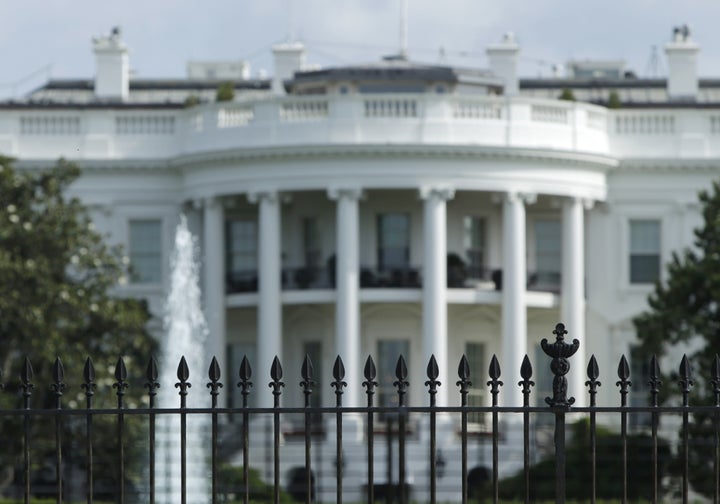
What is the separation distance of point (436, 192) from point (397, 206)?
9.38 ft

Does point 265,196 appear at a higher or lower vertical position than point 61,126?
lower

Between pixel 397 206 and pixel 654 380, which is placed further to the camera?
pixel 397 206

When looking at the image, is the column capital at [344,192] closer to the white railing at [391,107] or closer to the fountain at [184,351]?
the white railing at [391,107]

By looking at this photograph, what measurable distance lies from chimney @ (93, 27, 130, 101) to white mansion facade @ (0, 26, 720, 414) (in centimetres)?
187

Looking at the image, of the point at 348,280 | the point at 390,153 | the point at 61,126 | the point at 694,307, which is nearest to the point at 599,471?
the point at 694,307

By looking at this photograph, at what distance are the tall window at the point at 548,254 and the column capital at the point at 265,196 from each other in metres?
6.86

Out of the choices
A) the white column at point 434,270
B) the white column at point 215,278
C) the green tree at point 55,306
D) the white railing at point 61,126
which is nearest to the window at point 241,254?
the white column at point 215,278

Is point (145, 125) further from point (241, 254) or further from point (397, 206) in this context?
point (397, 206)

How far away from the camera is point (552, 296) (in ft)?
187

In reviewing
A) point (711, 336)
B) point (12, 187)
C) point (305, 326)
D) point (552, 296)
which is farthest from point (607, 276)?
point (12, 187)

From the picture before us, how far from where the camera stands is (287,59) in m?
62.5

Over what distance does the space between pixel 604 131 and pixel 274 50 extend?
9.43 m

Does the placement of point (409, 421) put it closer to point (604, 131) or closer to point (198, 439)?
point (198, 439)

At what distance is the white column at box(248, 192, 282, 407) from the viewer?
55.5 m
